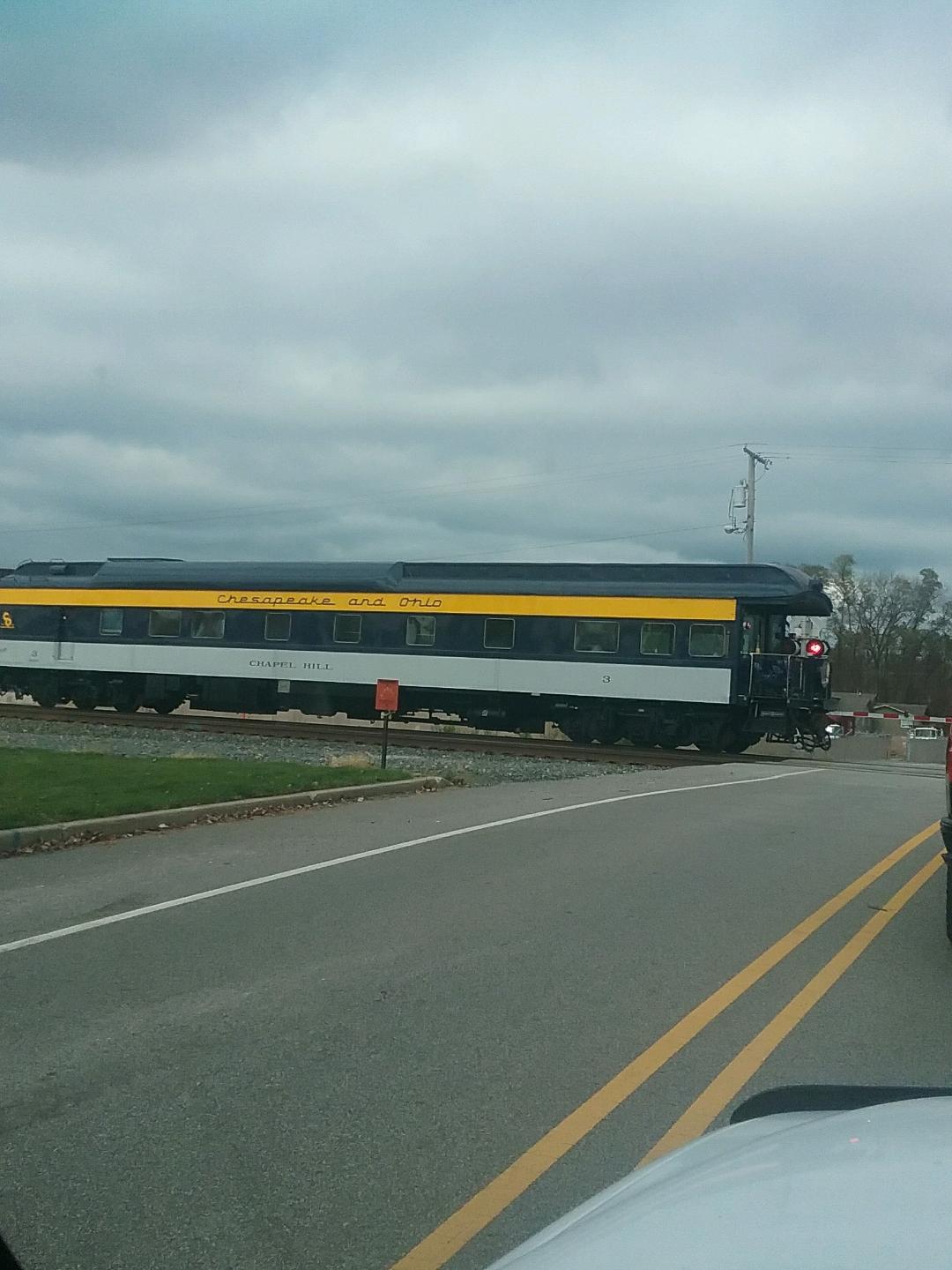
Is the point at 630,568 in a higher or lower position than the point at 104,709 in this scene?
higher

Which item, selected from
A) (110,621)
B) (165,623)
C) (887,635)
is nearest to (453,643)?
(165,623)

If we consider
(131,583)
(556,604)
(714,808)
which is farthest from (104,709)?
(714,808)

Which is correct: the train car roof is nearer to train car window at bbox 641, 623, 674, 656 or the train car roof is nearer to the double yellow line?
train car window at bbox 641, 623, 674, 656

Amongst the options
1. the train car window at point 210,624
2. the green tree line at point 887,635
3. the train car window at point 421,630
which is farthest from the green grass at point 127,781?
the green tree line at point 887,635

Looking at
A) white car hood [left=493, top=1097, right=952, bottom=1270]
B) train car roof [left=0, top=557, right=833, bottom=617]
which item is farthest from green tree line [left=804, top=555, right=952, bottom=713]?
white car hood [left=493, top=1097, right=952, bottom=1270]

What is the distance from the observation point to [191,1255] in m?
3.72

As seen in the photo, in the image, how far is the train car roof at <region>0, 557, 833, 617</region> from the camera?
24.9m

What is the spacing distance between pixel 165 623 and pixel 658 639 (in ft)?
40.4

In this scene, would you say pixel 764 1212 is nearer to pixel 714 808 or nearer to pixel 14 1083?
pixel 14 1083

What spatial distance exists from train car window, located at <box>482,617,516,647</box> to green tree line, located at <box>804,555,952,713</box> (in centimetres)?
5818

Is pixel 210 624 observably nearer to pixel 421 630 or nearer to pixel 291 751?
pixel 421 630

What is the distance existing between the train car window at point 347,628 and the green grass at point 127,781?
9.95 meters

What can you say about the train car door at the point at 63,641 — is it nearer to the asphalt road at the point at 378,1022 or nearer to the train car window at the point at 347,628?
the train car window at the point at 347,628

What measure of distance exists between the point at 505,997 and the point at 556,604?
64.5 ft
